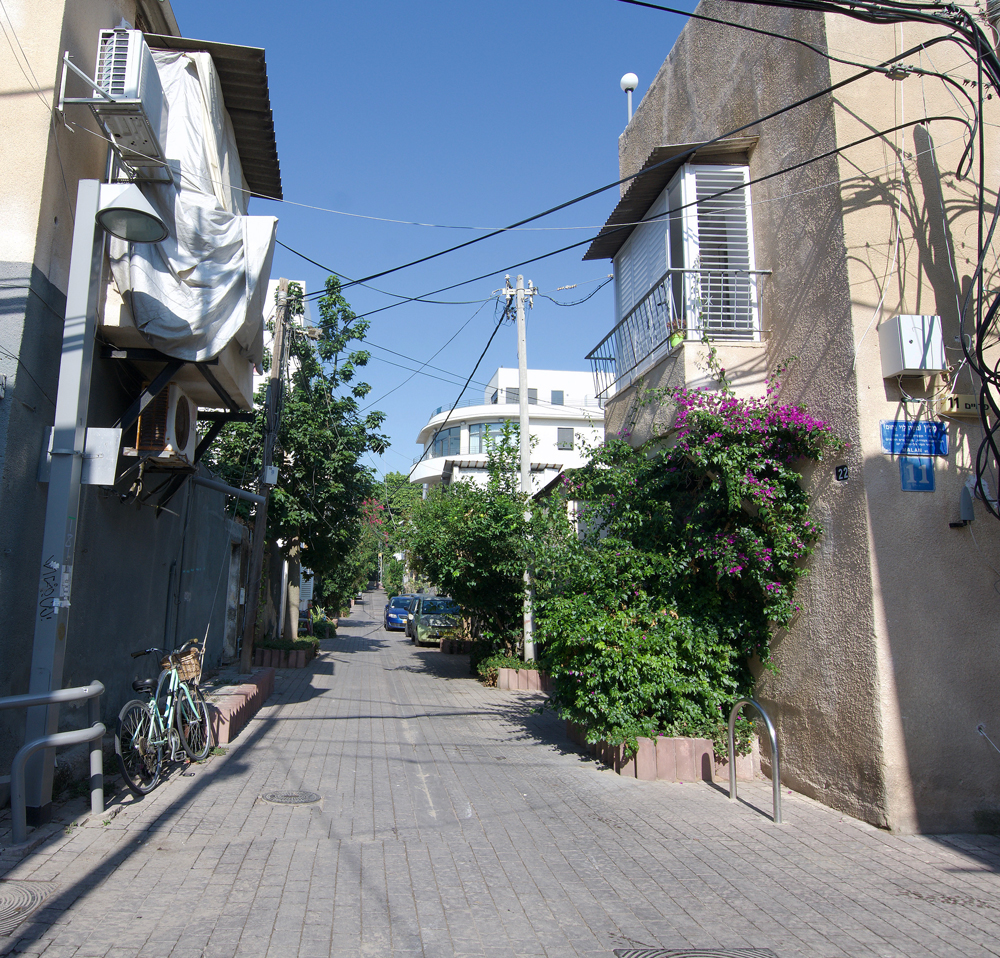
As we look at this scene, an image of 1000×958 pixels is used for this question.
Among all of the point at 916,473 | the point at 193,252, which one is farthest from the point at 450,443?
the point at 916,473

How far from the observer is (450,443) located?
161 ft

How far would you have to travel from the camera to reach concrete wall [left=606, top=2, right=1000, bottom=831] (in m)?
6.19

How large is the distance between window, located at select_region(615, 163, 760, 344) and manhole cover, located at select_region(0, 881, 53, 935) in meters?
7.25

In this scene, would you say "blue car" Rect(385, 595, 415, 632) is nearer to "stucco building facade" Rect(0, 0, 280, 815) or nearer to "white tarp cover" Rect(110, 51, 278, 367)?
"stucco building facade" Rect(0, 0, 280, 815)

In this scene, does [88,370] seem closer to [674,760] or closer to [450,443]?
[674,760]

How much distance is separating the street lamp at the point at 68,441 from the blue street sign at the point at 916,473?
253 inches

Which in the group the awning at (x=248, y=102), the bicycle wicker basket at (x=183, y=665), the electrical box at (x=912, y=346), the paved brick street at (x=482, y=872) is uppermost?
the awning at (x=248, y=102)

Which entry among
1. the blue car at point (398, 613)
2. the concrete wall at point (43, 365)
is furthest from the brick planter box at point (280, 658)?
the blue car at point (398, 613)

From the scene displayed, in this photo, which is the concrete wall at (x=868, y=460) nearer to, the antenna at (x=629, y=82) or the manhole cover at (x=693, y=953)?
the manhole cover at (x=693, y=953)

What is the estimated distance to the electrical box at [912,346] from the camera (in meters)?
6.49

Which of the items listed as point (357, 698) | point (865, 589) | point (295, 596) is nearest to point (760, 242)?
point (865, 589)

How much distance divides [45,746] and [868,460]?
6613 millimetres

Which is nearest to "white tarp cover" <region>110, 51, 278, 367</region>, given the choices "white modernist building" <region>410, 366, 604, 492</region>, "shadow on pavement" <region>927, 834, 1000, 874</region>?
"shadow on pavement" <region>927, 834, 1000, 874</region>

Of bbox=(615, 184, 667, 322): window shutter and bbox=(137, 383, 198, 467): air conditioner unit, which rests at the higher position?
bbox=(615, 184, 667, 322): window shutter
